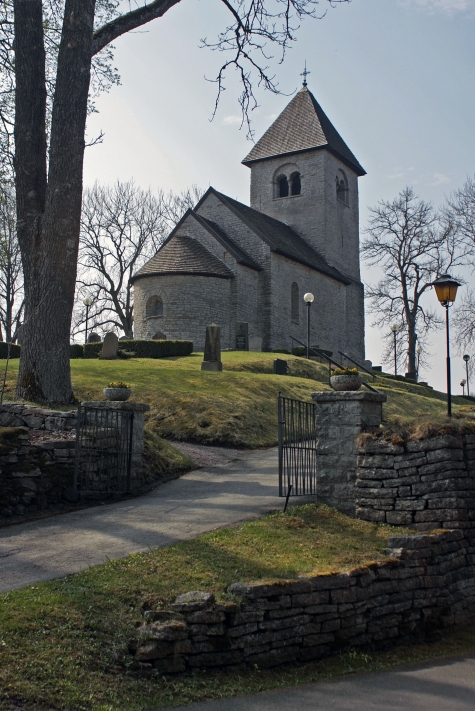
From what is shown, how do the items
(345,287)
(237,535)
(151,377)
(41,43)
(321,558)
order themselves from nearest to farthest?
(321,558)
(237,535)
(41,43)
(151,377)
(345,287)

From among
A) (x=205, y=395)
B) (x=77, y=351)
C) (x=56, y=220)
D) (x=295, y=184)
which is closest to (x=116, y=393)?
(x=56, y=220)

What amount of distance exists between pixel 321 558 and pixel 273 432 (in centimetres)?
922

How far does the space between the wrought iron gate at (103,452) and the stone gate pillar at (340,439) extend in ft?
9.94

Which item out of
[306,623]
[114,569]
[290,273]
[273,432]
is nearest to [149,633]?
→ [114,569]

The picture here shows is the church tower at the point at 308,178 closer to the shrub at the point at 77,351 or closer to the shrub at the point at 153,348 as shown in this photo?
the shrub at the point at 153,348

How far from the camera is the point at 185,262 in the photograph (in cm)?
3219

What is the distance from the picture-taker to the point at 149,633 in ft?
16.4

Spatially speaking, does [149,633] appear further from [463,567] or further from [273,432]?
[273,432]

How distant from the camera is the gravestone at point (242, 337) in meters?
30.2

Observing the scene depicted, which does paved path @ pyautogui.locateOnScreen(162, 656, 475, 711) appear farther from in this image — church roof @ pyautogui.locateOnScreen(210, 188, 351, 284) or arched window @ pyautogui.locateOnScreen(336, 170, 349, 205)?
arched window @ pyautogui.locateOnScreen(336, 170, 349, 205)

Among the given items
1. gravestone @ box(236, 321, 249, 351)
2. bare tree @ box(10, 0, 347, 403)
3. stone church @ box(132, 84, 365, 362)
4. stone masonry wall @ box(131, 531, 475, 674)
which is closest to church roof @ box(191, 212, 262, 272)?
stone church @ box(132, 84, 365, 362)

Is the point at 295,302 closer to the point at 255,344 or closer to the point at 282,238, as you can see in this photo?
the point at 282,238

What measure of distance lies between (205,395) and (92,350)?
1095 cm

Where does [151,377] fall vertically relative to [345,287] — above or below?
below
